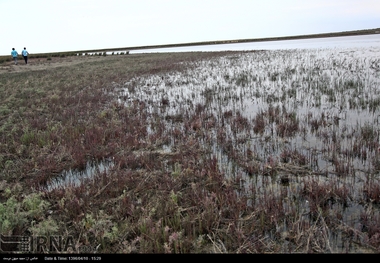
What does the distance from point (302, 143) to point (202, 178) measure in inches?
120

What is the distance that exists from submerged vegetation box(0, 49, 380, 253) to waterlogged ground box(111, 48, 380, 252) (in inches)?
1.2

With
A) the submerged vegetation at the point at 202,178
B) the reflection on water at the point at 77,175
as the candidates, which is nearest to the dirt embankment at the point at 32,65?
the submerged vegetation at the point at 202,178

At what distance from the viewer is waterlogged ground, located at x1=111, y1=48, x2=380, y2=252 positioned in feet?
13.0

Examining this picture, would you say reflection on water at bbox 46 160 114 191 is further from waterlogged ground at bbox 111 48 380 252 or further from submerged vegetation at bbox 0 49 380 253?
waterlogged ground at bbox 111 48 380 252

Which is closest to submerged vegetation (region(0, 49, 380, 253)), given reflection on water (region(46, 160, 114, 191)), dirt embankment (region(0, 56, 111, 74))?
reflection on water (region(46, 160, 114, 191))

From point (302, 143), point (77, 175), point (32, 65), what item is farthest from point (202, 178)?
point (32, 65)

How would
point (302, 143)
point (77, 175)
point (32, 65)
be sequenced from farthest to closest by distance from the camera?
point (32, 65) → point (302, 143) → point (77, 175)

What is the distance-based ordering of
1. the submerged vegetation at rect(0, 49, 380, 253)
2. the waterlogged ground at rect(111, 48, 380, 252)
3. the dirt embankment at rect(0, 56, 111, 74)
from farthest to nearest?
the dirt embankment at rect(0, 56, 111, 74)
the waterlogged ground at rect(111, 48, 380, 252)
the submerged vegetation at rect(0, 49, 380, 253)

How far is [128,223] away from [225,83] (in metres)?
13.7

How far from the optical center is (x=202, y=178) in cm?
521

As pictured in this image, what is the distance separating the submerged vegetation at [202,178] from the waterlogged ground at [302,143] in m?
0.03

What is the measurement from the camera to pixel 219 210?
4.09 m

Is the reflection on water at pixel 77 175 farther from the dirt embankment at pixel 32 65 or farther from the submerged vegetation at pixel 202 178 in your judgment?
the dirt embankment at pixel 32 65

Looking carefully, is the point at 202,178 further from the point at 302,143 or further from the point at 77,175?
the point at 302,143
